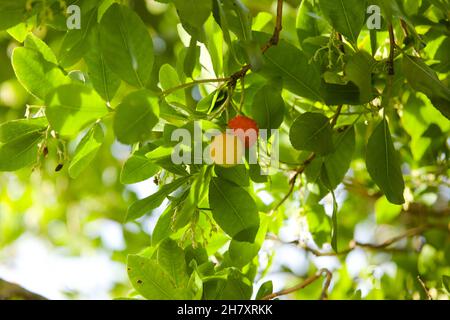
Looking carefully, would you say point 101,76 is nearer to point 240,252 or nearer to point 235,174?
point 235,174

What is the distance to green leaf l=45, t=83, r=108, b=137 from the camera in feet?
3.94

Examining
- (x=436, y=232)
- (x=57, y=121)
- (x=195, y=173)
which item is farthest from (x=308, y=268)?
(x=57, y=121)

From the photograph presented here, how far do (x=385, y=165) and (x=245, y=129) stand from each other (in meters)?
0.33

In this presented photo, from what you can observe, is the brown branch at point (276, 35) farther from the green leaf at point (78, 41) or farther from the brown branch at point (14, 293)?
the brown branch at point (14, 293)

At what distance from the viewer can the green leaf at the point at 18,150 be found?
142cm

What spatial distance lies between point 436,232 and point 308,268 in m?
0.54

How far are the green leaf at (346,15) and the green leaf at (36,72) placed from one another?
56cm

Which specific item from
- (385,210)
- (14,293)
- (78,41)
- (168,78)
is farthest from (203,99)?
(385,210)

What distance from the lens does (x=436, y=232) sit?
259 cm

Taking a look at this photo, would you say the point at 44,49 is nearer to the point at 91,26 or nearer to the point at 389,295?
the point at 91,26

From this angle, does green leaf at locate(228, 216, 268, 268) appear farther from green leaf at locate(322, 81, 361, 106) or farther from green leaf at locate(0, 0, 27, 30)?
green leaf at locate(0, 0, 27, 30)

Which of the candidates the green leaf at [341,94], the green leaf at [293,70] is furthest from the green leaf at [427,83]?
the green leaf at [293,70]

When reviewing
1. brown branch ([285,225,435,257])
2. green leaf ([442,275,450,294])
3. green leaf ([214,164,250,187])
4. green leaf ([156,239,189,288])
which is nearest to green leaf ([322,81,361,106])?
green leaf ([214,164,250,187])

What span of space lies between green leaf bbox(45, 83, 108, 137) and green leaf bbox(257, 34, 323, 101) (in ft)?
1.22
